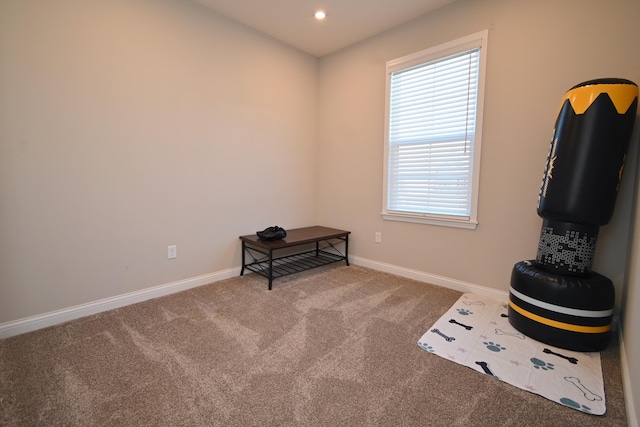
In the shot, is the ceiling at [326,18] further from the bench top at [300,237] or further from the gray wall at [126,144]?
the bench top at [300,237]

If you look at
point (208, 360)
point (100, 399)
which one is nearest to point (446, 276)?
point (208, 360)

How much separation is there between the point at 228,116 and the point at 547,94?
2748 millimetres

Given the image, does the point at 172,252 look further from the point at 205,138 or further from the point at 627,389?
the point at 627,389

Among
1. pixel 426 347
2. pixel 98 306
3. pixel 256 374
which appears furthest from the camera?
pixel 98 306

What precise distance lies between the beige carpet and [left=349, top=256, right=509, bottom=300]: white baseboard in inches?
16.8

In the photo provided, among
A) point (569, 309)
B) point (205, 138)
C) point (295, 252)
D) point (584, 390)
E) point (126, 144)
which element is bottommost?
point (584, 390)

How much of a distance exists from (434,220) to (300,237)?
1.39m

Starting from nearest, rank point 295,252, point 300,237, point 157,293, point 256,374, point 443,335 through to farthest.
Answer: point 256,374, point 443,335, point 157,293, point 300,237, point 295,252

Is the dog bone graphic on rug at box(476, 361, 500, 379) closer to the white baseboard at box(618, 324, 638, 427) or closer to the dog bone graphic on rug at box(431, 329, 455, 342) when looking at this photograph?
the dog bone graphic on rug at box(431, 329, 455, 342)

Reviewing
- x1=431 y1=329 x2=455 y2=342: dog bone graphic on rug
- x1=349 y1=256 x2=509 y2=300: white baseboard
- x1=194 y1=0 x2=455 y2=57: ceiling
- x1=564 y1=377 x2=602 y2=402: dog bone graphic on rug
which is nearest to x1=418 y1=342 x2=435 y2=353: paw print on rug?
x1=431 y1=329 x2=455 y2=342: dog bone graphic on rug

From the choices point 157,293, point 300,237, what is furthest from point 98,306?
point 300,237

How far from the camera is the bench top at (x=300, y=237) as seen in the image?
2762 mm

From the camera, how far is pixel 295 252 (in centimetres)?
366

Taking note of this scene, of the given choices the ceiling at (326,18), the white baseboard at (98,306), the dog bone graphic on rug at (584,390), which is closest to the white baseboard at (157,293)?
the white baseboard at (98,306)
